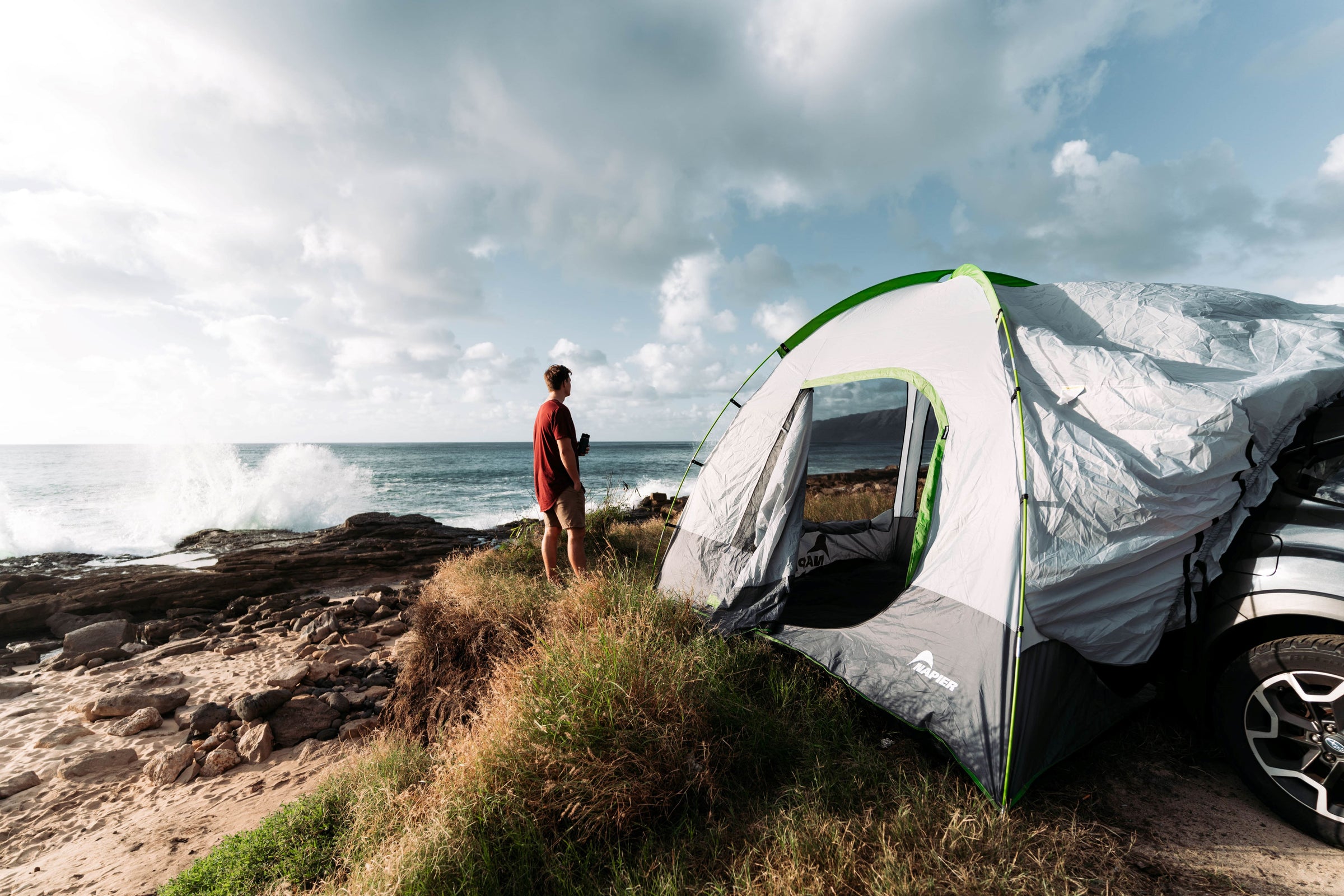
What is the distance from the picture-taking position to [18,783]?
4.29m

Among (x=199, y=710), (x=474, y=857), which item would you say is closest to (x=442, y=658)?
(x=199, y=710)

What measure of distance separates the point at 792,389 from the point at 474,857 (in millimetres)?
3594

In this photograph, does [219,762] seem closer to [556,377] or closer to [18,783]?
[18,783]

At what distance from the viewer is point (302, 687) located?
5508 mm

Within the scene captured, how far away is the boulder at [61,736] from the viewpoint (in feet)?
16.1

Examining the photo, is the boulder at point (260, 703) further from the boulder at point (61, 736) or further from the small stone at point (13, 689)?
the small stone at point (13, 689)

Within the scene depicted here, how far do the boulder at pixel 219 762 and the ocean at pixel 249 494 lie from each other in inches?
186

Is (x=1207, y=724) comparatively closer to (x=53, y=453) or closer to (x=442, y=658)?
(x=442, y=658)

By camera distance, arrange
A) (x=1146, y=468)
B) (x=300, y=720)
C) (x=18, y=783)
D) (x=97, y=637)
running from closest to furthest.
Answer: (x=1146, y=468) → (x=18, y=783) → (x=300, y=720) → (x=97, y=637)

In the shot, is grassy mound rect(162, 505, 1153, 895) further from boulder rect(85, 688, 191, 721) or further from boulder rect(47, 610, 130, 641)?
boulder rect(47, 610, 130, 641)

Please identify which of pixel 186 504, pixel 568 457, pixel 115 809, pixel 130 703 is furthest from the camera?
pixel 186 504

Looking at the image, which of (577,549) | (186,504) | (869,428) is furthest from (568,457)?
(186,504)

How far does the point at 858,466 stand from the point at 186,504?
2172 cm

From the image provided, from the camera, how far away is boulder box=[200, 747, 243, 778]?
434cm
